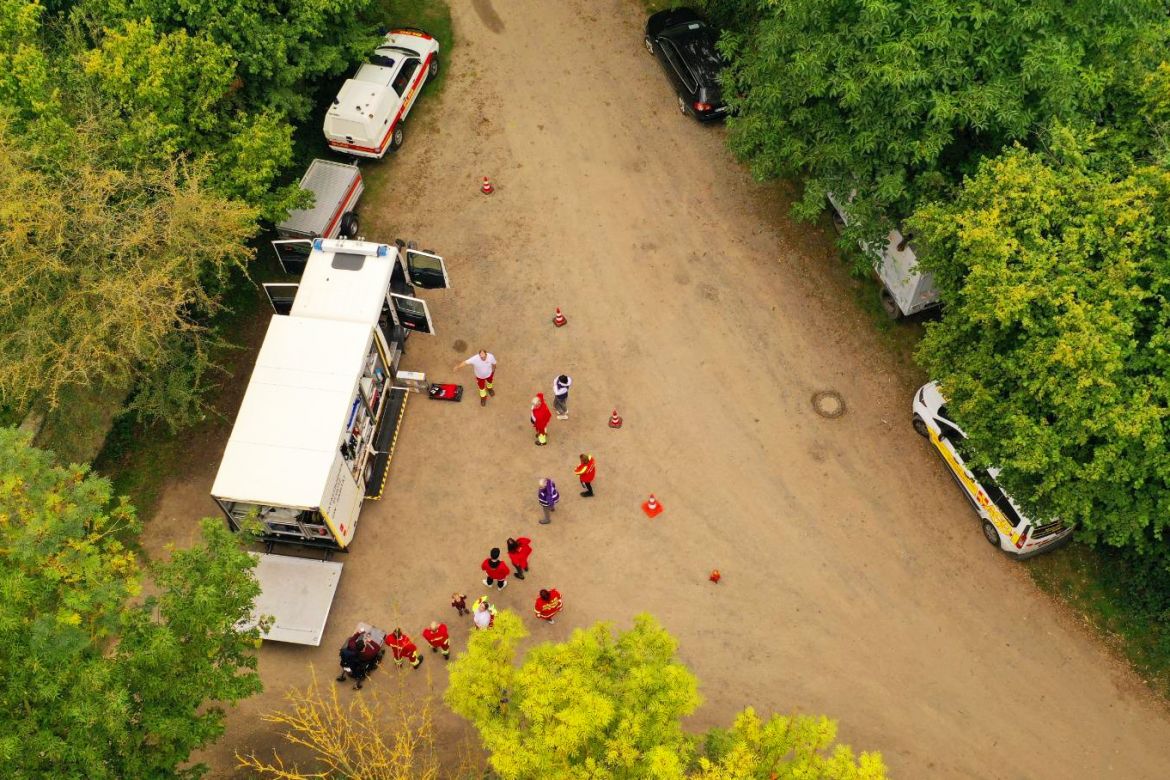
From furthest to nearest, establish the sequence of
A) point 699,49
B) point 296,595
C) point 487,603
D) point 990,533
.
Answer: point 699,49, point 990,533, point 296,595, point 487,603

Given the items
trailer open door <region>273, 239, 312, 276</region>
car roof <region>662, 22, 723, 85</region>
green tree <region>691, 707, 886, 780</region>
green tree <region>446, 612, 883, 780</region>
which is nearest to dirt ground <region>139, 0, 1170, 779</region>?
car roof <region>662, 22, 723, 85</region>

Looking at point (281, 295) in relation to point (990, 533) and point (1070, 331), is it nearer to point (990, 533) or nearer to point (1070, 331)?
point (1070, 331)

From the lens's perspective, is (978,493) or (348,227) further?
(348,227)

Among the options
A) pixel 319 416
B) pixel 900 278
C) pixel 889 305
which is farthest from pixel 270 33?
pixel 889 305

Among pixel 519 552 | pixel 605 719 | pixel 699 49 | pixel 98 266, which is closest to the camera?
pixel 605 719

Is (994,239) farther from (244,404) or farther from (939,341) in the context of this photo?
(244,404)

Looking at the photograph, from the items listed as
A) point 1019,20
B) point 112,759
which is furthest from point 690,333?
point 112,759

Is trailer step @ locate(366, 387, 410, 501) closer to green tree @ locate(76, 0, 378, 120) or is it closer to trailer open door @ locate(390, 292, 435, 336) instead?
trailer open door @ locate(390, 292, 435, 336)
